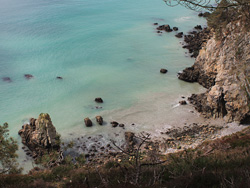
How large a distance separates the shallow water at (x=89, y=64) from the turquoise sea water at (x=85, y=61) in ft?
0.37

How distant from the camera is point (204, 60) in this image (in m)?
32.9

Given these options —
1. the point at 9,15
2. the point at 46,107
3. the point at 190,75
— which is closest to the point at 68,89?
the point at 46,107

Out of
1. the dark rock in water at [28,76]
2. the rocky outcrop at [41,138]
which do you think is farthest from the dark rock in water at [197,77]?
the dark rock in water at [28,76]

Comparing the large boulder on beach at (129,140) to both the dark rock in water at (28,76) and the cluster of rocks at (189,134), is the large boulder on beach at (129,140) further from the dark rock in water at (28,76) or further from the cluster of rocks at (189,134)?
the dark rock in water at (28,76)

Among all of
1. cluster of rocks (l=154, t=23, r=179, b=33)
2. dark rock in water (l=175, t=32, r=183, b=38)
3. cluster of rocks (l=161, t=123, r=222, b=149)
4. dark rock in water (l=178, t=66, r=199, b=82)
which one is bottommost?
cluster of rocks (l=161, t=123, r=222, b=149)

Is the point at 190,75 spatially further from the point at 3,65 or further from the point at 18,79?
the point at 3,65

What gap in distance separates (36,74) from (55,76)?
9.71 ft

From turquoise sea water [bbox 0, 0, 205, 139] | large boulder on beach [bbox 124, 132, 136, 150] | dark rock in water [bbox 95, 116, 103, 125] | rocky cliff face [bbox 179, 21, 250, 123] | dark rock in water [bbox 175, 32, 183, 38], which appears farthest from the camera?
dark rock in water [bbox 175, 32, 183, 38]

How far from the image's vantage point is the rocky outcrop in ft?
73.2

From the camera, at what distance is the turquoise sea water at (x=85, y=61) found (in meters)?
29.7

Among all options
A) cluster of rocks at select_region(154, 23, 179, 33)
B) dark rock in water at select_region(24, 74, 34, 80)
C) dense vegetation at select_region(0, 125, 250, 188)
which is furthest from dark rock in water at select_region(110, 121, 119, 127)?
cluster of rocks at select_region(154, 23, 179, 33)

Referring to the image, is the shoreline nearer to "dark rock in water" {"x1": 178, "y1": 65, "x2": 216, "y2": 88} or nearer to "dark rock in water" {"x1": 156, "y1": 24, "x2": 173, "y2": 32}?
"dark rock in water" {"x1": 178, "y1": 65, "x2": 216, "y2": 88}

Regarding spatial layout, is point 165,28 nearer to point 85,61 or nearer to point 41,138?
point 85,61

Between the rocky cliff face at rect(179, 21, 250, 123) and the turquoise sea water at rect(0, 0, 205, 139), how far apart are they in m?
4.80
